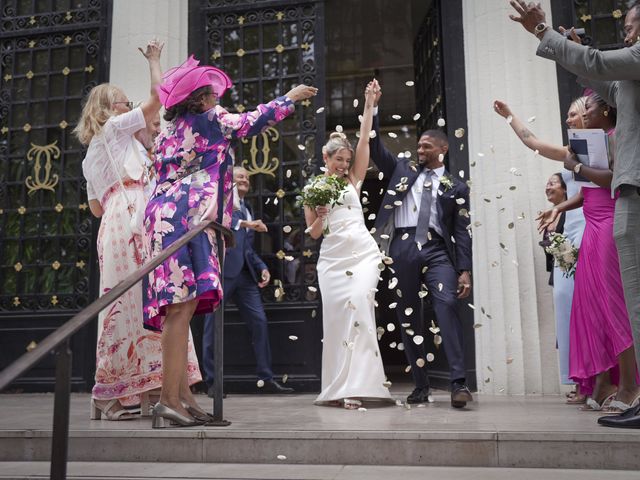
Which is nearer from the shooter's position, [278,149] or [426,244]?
[426,244]

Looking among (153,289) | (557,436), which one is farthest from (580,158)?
(153,289)

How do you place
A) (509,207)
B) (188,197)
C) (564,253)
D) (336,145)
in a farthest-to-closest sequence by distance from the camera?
(509,207) < (336,145) < (564,253) < (188,197)

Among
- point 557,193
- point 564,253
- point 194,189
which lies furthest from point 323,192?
point 557,193

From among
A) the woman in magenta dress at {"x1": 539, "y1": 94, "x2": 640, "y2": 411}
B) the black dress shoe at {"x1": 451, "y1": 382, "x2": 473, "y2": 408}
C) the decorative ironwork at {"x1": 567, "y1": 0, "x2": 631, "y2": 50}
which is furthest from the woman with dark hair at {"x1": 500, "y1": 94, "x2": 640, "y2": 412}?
the decorative ironwork at {"x1": 567, "y1": 0, "x2": 631, "y2": 50}

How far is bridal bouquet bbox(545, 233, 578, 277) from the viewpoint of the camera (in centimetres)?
518

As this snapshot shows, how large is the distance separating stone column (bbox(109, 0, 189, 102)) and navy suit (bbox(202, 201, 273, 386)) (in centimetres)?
184

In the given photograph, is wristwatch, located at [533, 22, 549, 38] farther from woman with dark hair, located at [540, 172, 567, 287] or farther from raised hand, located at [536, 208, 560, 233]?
woman with dark hair, located at [540, 172, 567, 287]

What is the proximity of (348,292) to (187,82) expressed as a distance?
2129 mm

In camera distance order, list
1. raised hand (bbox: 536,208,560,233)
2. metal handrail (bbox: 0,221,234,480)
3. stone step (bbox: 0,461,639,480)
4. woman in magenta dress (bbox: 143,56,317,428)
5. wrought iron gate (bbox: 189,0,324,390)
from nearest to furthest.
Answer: metal handrail (bbox: 0,221,234,480) < stone step (bbox: 0,461,639,480) < woman in magenta dress (bbox: 143,56,317,428) < raised hand (bbox: 536,208,560,233) < wrought iron gate (bbox: 189,0,324,390)

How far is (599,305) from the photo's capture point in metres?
4.67

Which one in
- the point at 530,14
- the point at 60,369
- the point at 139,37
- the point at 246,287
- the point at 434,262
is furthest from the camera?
the point at 139,37

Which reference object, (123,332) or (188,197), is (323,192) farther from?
(123,332)

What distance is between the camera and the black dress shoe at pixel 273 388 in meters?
6.78

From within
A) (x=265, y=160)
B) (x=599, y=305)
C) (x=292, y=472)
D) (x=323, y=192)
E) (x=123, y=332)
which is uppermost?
(x=265, y=160)
